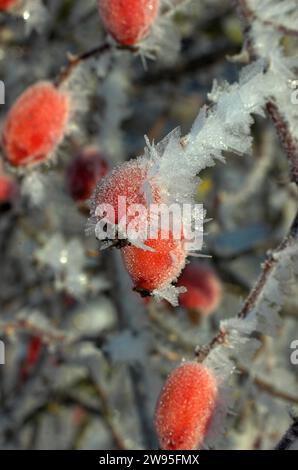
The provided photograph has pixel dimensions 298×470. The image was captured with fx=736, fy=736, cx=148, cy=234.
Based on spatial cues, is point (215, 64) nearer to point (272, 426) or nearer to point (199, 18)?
point (199, 18)

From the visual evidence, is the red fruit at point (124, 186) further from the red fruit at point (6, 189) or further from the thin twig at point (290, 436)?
the red fruit at point (6, 189)

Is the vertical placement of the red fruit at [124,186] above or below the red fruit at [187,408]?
above

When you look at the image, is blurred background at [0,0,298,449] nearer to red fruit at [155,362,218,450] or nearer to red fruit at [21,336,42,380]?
red fruit at [21,336,42,380]

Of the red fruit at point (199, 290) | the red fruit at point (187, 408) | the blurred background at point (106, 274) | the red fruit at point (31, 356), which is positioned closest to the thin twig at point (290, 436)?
the red fruit at point (187, 408)

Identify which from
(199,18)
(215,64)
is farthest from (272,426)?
(199,18)

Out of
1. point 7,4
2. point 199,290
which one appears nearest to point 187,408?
point 7,4

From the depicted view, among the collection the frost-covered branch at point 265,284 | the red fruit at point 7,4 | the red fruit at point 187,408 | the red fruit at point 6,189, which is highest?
the red fruit at point 7,4

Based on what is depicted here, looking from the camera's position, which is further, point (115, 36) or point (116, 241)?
point (115, 36)
